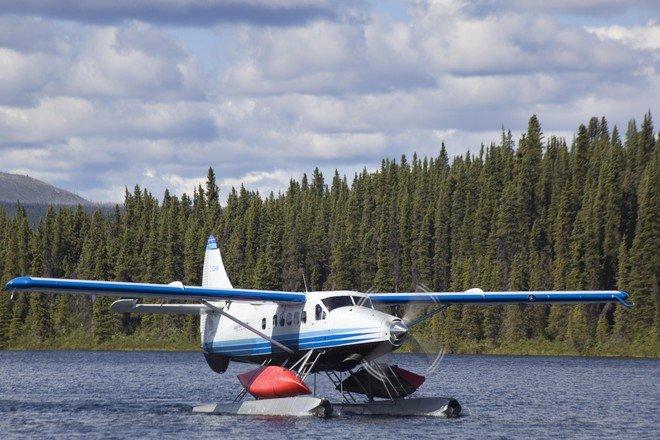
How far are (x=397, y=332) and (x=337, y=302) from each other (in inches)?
105

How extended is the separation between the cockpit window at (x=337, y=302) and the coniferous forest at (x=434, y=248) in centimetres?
6313

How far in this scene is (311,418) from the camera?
34.0 meters

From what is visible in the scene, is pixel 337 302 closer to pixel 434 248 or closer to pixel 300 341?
pixel 300 341

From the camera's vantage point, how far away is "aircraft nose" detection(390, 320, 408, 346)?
3078 cm

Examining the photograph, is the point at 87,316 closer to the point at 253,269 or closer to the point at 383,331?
the point at 253,269

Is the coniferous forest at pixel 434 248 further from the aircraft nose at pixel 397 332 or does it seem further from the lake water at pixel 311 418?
the aircraft nose at pixel 397 332

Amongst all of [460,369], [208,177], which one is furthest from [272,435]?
[208,177]

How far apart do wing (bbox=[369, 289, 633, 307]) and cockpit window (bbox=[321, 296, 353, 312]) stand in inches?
66.7

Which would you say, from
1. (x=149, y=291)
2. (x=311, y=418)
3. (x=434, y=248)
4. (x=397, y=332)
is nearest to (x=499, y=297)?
(x=397, y=332)

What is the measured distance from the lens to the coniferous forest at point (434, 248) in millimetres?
99750

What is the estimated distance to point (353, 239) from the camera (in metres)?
122

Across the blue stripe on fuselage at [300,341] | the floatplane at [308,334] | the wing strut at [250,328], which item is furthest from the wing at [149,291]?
the blue stripe on fuselage at [300,341]

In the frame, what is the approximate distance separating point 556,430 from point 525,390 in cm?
1742

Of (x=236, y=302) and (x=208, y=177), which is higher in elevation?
(x=208, y=177)
